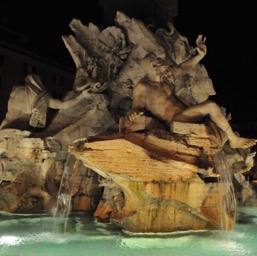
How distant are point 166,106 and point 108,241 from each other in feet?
8.39

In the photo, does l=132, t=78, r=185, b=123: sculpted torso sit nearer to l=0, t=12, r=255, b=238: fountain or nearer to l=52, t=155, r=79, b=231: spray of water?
l=0, t=12, r=255, b=238: fountain

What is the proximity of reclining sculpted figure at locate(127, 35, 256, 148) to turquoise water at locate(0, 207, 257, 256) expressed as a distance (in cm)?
177

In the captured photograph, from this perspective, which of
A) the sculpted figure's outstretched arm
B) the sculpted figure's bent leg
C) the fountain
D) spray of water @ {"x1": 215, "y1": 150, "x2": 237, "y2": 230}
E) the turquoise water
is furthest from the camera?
the sculpted figure's outstretched arm

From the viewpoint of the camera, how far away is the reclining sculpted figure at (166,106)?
24.0 ft

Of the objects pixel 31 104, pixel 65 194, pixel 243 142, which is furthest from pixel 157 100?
pixel 31 104

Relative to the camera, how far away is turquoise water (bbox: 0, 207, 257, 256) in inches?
234

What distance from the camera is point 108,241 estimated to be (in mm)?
6629

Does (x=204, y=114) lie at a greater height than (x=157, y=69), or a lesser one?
lesser

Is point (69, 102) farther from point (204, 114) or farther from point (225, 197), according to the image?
point (225, 197)

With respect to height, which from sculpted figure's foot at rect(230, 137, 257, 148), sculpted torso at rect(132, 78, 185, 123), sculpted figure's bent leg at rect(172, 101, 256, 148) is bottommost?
sculpted figure's foot at rect(230, 137, 257, 148)

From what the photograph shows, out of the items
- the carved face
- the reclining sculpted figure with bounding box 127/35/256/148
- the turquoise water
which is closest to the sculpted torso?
the reclining sculpted figure with bounding box 127/35/256/148

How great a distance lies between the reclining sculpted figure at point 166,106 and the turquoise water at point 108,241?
1.77 meters

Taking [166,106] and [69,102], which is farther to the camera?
[69,102]

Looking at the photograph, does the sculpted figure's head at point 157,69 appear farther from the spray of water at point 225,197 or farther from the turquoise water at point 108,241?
the turquoise water at point 108,241
